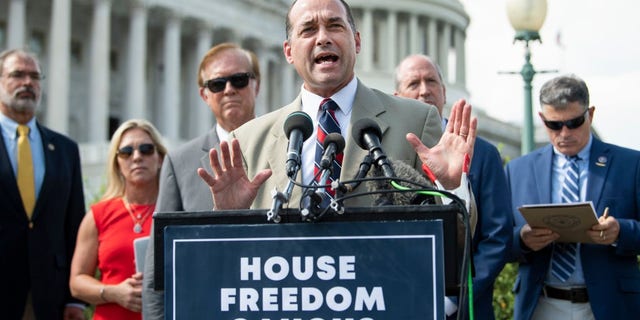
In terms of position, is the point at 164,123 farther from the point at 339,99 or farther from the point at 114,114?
the point at 339,99

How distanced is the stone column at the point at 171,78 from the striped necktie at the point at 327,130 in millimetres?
52429

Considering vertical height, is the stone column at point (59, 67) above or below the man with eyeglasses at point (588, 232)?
above

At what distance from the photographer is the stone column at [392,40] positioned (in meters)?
97.5

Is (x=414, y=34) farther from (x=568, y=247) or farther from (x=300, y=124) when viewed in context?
(x=300, y=124)

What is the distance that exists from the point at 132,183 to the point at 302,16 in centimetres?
391

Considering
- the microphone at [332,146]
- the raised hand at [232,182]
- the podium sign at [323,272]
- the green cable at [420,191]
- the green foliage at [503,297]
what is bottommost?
the green foliage at [503,297]

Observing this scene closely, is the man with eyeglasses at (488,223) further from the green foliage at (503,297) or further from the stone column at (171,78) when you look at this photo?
the stone column at (171,78)

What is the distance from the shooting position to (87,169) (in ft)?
135

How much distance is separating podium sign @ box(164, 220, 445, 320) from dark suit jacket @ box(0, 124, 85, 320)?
4.72 m

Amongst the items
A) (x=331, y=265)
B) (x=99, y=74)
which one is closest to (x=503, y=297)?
(x=331, y=265)

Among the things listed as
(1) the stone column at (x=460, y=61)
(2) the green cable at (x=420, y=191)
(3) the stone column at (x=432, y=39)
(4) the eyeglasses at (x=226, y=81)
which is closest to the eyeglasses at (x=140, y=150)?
(4) the eyeglasses at (x=226, y=81)

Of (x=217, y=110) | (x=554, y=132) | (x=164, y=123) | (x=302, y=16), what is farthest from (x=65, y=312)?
(x=164, y=123)

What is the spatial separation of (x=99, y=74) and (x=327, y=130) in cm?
4804

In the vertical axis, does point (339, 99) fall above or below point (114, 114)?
below
